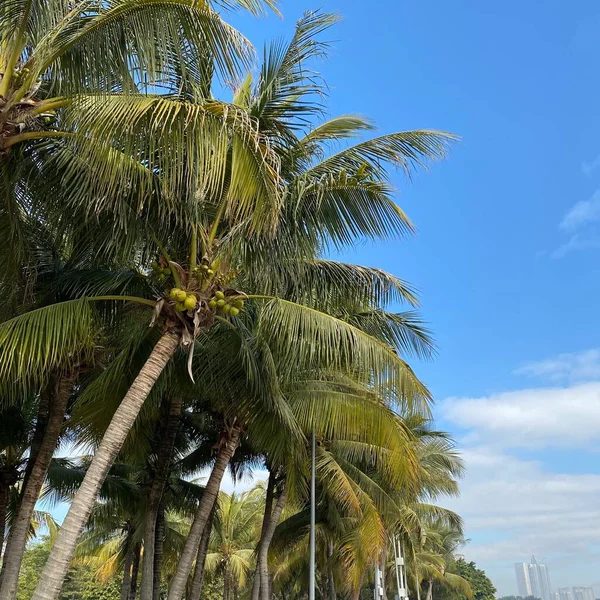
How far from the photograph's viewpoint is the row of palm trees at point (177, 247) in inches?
250

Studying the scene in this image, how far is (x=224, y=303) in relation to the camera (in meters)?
7.71

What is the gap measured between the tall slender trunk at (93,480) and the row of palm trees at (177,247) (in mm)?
21

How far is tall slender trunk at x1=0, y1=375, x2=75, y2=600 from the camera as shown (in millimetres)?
9500

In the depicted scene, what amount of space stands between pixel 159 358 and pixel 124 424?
0.94 meters

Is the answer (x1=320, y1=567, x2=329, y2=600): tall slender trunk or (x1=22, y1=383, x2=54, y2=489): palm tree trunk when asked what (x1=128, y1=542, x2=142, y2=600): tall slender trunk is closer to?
(x1=320, y1=567, x2=329, y2=600): tall slender trunk

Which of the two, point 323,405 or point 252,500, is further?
point 252,500

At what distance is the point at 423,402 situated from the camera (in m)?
8.57

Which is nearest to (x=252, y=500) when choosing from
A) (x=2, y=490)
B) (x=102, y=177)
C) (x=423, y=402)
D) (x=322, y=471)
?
(x=322, y=471)

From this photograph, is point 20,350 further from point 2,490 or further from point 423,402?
point 2,490

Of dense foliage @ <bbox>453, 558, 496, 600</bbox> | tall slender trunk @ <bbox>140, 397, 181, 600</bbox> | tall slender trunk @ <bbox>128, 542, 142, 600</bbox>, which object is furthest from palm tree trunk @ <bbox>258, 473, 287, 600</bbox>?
dense foliage @ <bbox>453, 558, 496, 600</bbox>

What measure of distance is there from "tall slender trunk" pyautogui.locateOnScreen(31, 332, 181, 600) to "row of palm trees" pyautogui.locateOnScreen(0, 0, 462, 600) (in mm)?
21

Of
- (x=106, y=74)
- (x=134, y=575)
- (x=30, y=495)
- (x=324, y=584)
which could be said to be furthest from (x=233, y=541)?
(x=106, y=74)

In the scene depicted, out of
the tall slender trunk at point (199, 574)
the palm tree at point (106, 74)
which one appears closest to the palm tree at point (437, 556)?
the tall slender trunk at point (199, 574)

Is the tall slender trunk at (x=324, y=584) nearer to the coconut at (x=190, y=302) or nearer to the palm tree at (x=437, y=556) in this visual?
the palm tree at (x=437, y=556)
